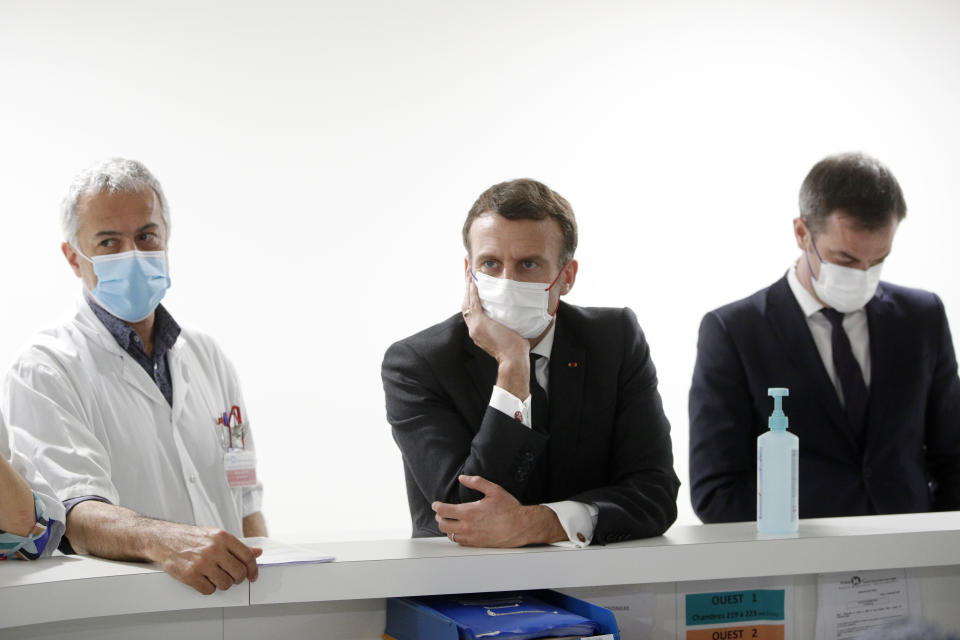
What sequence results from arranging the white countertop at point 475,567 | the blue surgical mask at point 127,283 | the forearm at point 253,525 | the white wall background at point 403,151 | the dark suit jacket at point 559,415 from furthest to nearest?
1. the white wall background at point 403,151
2. the forearm at point 253,525
3. the blue surgical mask at point 127,283
4. the dark suit jacket at point 559,415
5. the white countertop at point 475,567

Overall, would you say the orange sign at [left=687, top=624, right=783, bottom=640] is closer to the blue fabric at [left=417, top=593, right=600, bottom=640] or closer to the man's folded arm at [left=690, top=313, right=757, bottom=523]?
the blue fabric at [left=417, top=593, right=600, bottom=640]

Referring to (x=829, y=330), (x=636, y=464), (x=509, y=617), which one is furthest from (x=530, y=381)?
(x=829, y=330)

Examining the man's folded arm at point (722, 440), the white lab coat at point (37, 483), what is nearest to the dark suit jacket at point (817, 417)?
the man's folded arm at point (722, 440)

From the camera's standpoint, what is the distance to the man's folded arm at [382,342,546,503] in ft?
5.87

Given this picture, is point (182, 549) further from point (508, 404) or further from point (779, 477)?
point (779, 477)

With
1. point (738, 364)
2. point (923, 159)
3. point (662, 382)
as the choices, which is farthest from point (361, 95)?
point (923, 159)

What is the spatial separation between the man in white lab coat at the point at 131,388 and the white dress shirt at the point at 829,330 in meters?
1.44

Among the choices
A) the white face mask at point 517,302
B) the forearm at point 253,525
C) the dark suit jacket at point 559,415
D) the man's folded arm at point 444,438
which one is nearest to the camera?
the man's folded arm at point 444,438

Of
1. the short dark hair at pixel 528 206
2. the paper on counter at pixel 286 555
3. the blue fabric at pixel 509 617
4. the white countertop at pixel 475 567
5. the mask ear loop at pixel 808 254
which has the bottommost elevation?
the blue fabric at pixel 509 617

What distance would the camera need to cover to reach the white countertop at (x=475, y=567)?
1350 mm

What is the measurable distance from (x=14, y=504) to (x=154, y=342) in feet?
3.05

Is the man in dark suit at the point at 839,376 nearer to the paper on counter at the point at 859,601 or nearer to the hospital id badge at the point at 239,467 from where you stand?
the paper on counter at the point at 859,601

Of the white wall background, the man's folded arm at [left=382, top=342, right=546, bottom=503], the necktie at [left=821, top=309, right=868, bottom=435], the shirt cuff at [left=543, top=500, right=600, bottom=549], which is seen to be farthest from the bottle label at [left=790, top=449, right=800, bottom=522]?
the white wall background

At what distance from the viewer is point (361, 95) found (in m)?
3.50
